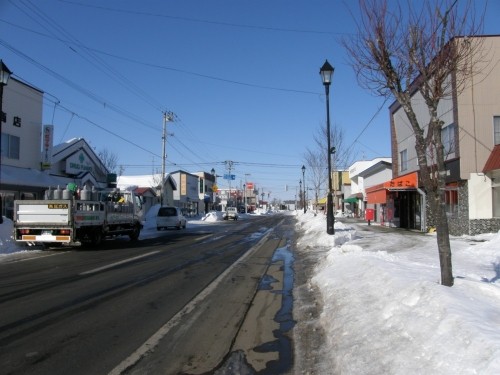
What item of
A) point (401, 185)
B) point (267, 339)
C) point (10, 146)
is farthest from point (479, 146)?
point (10, 146)

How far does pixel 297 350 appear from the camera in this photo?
602 cm

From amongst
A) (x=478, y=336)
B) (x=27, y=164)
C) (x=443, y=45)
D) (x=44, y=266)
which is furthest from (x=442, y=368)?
(x=27, y=164)

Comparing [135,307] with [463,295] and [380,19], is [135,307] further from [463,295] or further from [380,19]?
[380,19]

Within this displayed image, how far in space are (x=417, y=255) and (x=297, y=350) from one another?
8928 millimetres

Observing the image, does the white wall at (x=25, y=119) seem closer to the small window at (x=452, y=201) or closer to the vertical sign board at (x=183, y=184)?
the small window at (x=452, y=201)

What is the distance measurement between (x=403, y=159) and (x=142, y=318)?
2895 centimetres

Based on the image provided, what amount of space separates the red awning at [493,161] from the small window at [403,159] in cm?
1121

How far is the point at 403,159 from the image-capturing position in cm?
3350

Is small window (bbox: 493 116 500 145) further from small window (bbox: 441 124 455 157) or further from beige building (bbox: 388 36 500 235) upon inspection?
small window (bbox: 441 124 455 157)

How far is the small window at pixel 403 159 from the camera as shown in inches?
1285

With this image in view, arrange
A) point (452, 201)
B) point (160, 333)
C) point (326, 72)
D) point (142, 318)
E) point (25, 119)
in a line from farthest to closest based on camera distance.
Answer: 1. point (25, 119)
2. point (452, 201)
3. point (326, 72)
4. point (142, 318)
5. point (160, 333)

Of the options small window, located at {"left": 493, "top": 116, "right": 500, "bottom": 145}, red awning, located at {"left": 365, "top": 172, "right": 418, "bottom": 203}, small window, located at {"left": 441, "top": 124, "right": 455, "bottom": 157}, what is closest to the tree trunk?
small window, located at {"left": 441, "top": 124, "right": 455, "bottom": 157}

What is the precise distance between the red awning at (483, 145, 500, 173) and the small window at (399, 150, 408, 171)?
11213mm

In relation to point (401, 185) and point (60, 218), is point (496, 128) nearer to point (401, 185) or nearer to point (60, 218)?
point (401, 185)
